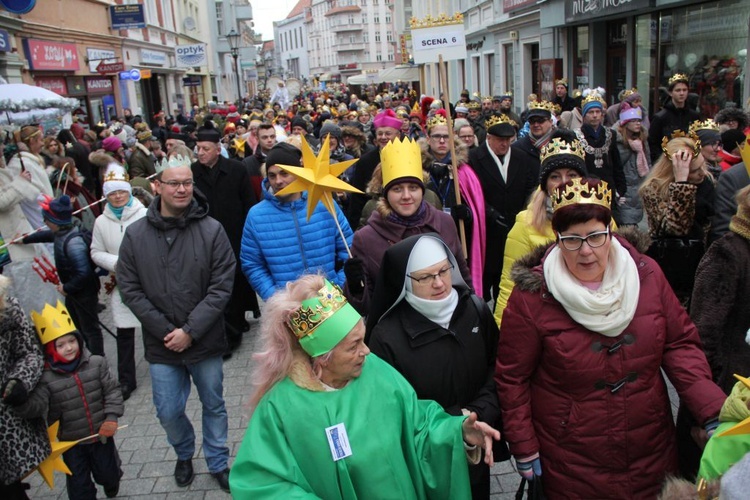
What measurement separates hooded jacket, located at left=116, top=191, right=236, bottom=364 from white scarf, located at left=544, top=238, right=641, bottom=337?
7.35 ft

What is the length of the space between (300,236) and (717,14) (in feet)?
36.7

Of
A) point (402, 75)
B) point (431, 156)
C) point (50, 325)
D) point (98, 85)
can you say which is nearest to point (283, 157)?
point (431, 156)

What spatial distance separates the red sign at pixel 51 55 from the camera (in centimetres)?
1653

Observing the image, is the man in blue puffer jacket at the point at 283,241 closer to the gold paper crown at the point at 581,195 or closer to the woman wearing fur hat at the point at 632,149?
the gold paper crown at the point at 581,195

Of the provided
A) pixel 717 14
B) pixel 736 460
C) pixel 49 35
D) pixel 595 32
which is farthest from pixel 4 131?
pixel 595 32

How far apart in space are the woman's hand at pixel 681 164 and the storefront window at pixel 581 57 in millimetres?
14660

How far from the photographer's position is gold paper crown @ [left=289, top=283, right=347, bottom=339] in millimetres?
2494

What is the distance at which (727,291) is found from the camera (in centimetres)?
305

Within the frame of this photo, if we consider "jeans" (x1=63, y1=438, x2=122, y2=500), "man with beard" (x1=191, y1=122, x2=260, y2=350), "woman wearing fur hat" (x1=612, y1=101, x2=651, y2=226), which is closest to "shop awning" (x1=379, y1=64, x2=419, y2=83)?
"woman wearing fur hat" (x1=612, y1=101, x2=651, y2=226)

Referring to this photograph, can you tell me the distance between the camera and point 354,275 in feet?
13.2

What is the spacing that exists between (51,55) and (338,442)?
729 inches

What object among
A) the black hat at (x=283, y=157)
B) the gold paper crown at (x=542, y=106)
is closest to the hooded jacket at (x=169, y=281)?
the black hat at (x=283, y=157)

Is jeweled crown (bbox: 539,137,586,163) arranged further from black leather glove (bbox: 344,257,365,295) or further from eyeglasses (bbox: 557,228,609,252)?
eyeglasses (bbox: 557,228,609,252)

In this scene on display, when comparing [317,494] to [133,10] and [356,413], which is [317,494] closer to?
[356,413]
